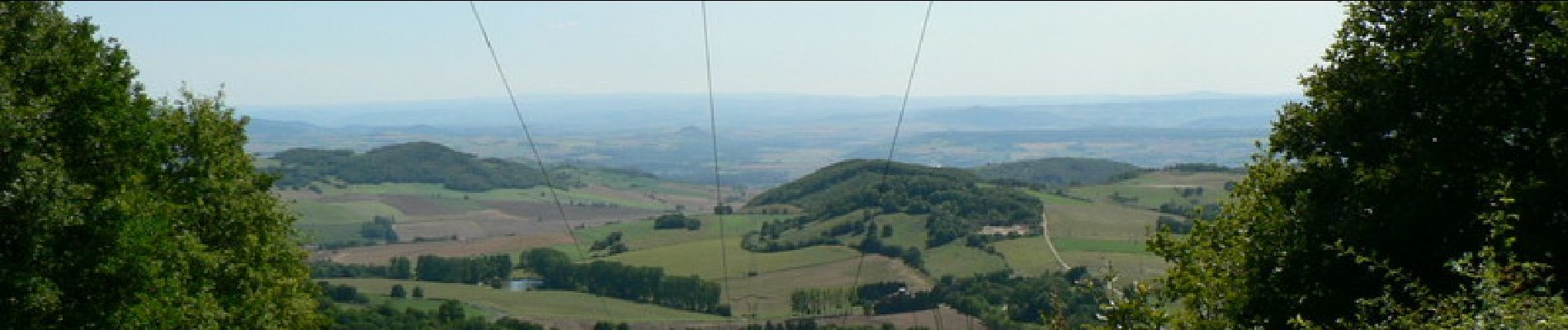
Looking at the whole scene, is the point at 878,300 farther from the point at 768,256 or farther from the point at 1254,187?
the point at 1254,187

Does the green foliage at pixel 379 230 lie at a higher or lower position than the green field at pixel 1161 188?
lower

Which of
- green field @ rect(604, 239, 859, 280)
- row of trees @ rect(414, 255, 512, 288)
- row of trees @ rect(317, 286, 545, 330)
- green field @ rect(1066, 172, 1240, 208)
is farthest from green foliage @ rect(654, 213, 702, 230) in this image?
row of trees @ rect(317, 286, 545, 330)

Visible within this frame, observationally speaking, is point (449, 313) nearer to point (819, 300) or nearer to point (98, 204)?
point (819, 300)

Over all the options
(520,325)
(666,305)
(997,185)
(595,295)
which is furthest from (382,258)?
(997,185)

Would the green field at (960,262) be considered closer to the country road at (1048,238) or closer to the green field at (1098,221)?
the country road at (1048,238)

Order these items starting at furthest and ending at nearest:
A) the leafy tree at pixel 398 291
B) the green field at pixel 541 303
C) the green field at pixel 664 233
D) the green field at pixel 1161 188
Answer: the green field at pixel 664 233, the green field at pixel 1161 188, the leafy tree at pixel 398 291, the green field at pixel 541 303

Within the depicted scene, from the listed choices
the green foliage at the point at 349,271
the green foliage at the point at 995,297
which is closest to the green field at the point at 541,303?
the green foliage at the point at 349,271
